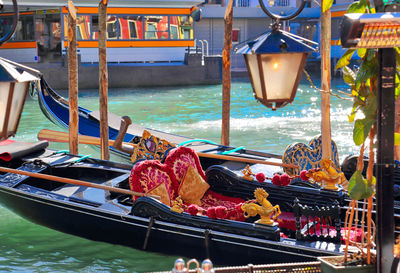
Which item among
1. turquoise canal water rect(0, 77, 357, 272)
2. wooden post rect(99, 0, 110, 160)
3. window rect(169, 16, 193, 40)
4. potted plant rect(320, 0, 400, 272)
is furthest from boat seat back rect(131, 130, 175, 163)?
window rect(169, 16, 193, 40)

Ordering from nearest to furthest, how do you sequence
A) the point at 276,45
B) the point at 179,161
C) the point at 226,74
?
the point at 276,45 < the point at 179,161 < the point at 226,74

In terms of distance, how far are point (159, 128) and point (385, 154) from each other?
11.1m

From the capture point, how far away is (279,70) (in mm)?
2719

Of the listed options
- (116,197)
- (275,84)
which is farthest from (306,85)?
(275,84)

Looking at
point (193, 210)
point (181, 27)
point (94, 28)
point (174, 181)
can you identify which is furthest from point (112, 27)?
point (193, 210)

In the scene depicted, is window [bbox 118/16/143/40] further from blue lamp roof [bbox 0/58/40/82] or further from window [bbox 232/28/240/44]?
blue lamp roof [bbox 0/58/40/82]

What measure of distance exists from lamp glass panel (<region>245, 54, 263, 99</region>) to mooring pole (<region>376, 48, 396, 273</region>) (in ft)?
2.92

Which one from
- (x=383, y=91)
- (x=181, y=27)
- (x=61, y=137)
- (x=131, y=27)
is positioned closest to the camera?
(x=383, y=91)

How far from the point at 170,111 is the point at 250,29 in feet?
37.1

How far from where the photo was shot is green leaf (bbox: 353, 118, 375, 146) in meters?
2.10

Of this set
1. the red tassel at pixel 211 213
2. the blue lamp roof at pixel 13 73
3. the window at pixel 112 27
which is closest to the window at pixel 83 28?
the window at pixel 112 27

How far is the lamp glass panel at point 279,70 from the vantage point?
2719mm

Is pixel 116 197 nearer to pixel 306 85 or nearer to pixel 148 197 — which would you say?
pixel 148 197

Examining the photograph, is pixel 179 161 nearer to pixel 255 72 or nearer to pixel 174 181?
pixel 174 181
